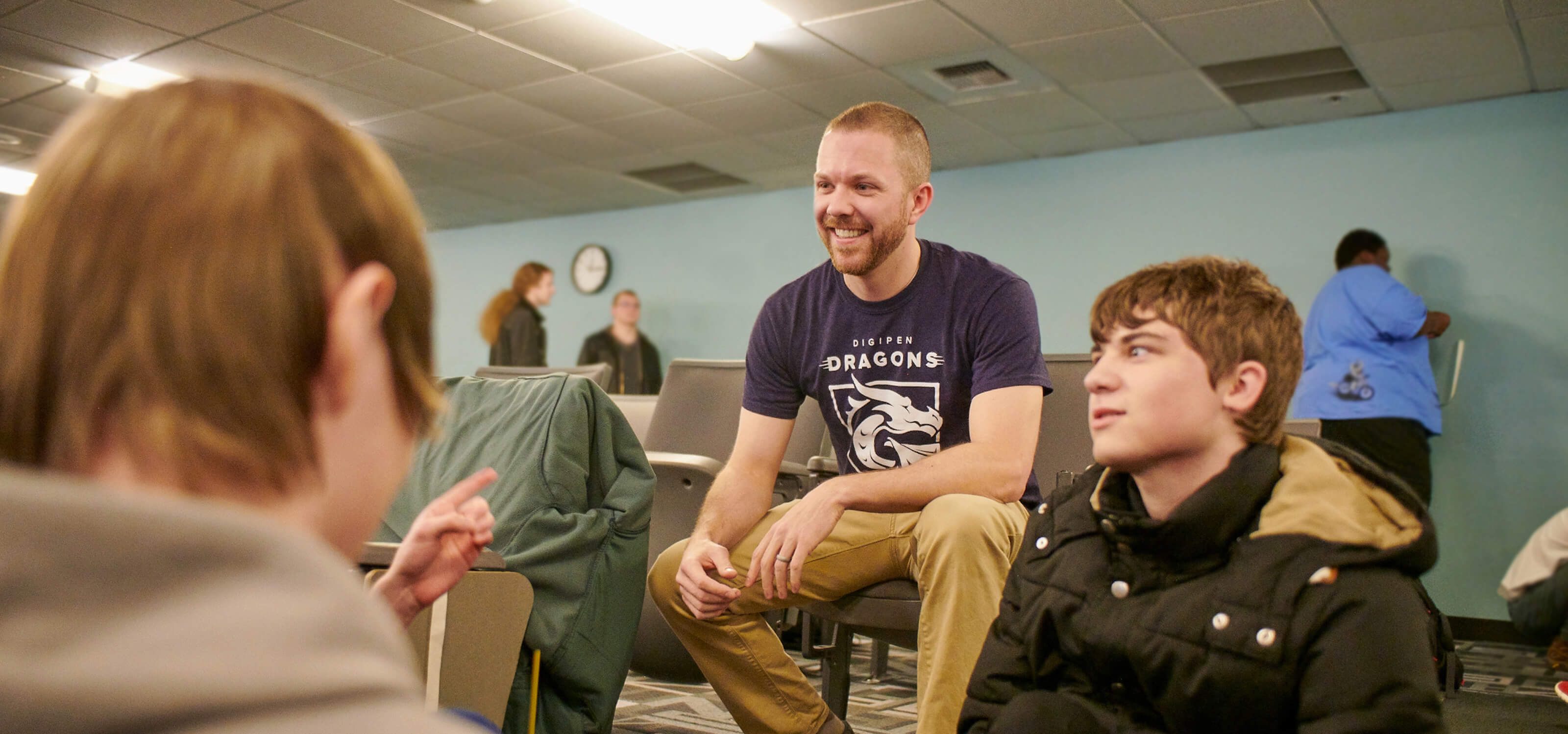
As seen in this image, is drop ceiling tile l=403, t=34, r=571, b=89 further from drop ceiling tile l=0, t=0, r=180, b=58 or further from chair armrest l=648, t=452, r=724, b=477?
chair armrest l=648, t=452, r=724, b=477

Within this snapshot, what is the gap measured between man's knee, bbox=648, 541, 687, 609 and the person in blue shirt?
3640 millimetres

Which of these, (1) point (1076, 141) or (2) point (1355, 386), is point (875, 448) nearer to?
(2) point (1355, 386)

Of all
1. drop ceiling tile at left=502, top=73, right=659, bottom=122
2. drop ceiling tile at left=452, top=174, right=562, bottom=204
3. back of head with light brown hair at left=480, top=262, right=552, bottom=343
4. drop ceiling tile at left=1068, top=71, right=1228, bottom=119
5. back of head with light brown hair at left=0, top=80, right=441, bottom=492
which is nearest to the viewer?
back of head with light brown hair at left=0, top=80, right=441, bottom=492

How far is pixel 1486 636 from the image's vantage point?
15.4ft

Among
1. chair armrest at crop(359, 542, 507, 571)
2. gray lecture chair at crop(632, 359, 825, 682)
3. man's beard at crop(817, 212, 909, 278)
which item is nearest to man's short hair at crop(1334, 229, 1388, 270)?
gray lecture chair at crop(632, 359, 825, 682)

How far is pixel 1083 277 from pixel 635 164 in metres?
2.85

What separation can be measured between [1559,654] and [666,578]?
286cm

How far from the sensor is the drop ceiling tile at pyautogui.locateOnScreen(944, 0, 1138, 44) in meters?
3.93

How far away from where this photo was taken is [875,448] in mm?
1871

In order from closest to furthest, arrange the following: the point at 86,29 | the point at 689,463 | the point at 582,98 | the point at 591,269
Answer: the point at 689,463
the point at 86,29
the point at 582,98
the point at 591,269

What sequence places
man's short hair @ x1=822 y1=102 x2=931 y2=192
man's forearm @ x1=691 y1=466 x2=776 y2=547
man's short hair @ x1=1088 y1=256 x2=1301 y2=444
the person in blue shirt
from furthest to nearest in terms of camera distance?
the person in blue shirt, man's short hair @ x1=822 y1=102 x2=931 y2=192, man's forearm @ x1=691 y1=466 x2=776 y2=547, man's short hair @ x1=1088 y1=256 x2=1301 y2=444

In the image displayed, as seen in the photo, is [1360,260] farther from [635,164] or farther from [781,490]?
[635,164]

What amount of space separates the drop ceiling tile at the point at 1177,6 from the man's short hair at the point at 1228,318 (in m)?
3.02

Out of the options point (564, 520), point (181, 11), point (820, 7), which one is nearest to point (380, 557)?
point (564, 520)
